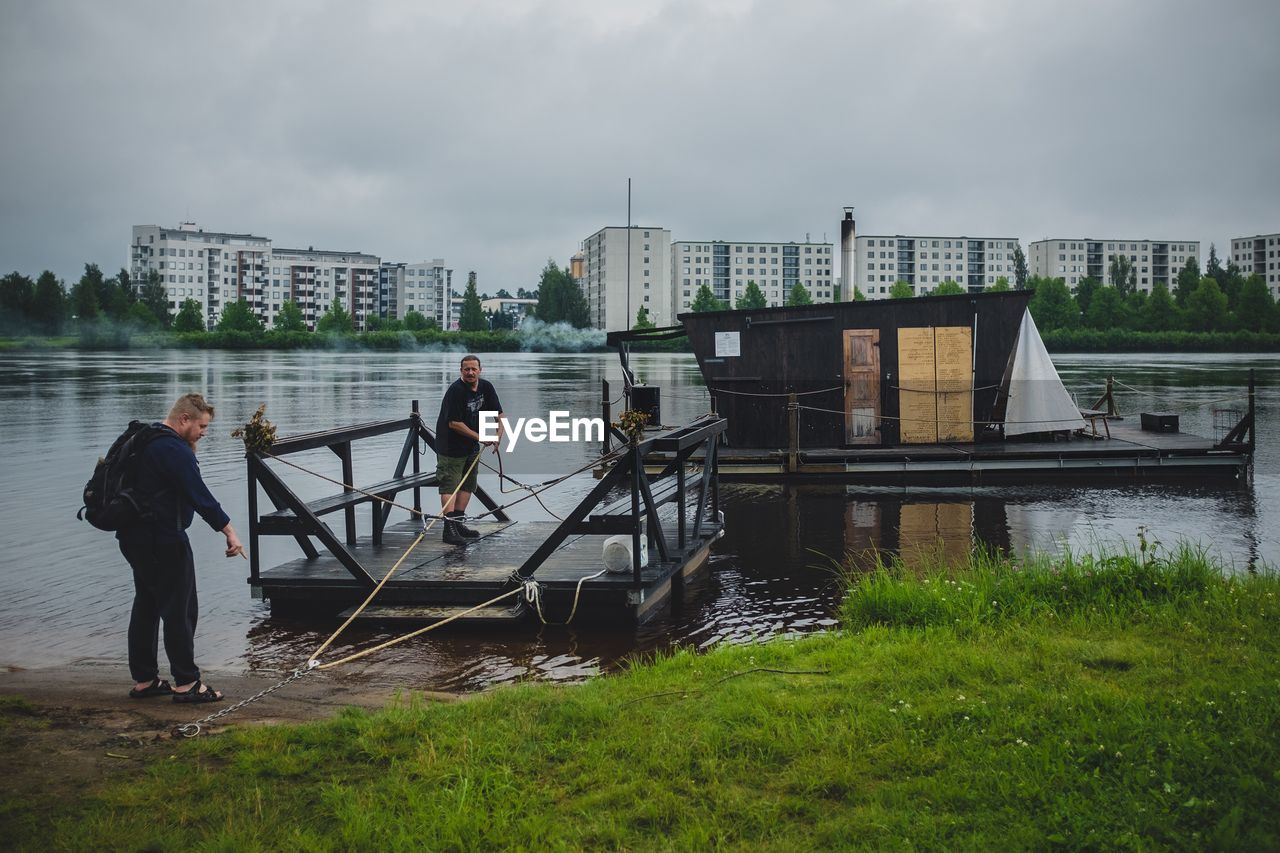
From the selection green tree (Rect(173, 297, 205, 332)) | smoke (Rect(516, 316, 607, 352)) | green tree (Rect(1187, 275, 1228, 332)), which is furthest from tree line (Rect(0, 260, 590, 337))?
green tree (Rect(1187, 275, 1228, 332))

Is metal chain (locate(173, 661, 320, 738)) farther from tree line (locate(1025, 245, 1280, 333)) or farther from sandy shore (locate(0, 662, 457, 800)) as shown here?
tree line (locate(1025, 245, 1280, 333))

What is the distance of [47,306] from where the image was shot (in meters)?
134

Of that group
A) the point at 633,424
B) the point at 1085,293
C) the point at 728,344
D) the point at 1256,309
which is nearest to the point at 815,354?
the point at 728,344

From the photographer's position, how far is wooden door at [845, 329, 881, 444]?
22125 mm

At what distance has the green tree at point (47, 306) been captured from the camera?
134 metres

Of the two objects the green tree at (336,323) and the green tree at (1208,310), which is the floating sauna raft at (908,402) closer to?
the green tree at (1208,310)

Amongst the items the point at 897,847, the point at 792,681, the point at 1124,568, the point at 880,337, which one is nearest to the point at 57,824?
the point at 897,847

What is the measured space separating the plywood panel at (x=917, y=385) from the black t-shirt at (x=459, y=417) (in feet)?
41.6

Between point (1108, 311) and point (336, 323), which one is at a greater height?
point (336, 323)

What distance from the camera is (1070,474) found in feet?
69.2

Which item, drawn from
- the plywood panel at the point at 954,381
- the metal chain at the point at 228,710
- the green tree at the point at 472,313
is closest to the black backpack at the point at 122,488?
the metal chain at the point at 228,710

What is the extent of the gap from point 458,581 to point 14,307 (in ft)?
496

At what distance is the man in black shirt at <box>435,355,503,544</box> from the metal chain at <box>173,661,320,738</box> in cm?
358

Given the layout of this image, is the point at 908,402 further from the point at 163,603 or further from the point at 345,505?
the point at 163,603
